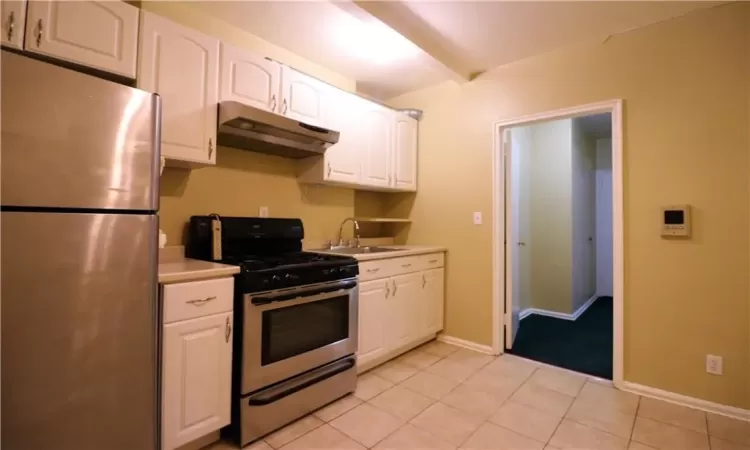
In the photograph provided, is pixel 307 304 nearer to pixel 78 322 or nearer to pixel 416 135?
pixel 78 322

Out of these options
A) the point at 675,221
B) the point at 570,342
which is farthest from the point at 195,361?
the point at 570,342

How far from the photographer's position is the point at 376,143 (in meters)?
3.14

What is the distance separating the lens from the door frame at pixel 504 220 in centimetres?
246

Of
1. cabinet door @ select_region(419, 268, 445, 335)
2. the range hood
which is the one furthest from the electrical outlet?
the range hood

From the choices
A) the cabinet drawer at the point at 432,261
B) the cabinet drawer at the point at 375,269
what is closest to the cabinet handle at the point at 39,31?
the cabinet drawer at the point at 375,269

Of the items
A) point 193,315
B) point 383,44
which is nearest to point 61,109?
point 193,315

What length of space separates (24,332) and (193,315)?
1.90ft

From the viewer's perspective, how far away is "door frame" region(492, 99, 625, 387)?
2459mm

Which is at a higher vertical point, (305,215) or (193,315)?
(305,215)

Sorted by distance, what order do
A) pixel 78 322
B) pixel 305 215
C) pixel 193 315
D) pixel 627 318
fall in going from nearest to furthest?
pixel 78 322
pixel 193 315
pixel 627 318
pixel 305 215

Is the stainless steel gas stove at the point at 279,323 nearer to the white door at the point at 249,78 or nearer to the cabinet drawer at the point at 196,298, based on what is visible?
the cabinet drawer at the point at 196,298

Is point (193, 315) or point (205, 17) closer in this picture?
point (193, 315)

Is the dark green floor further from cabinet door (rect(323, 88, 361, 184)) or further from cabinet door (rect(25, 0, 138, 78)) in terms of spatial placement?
cabinet door (rect(25, 0, 138, 78))

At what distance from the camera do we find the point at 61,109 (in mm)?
1190
